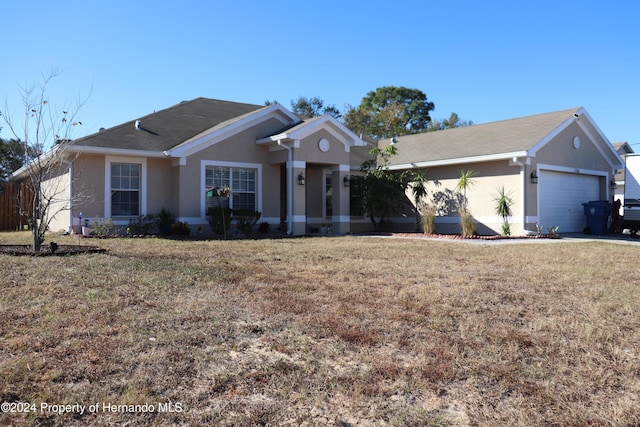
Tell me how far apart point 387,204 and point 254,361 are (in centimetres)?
1486

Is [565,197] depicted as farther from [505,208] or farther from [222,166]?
[222,166]

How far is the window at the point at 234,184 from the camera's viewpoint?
50.8ft

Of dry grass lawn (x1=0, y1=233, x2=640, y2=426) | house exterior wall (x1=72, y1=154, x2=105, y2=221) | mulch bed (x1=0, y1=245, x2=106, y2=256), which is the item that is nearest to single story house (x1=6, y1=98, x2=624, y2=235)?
house exterior wall (x1=72, y1=154, x2=105, y2=221)

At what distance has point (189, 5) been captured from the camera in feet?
43.7

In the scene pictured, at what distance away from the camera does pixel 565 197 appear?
18.0 meters

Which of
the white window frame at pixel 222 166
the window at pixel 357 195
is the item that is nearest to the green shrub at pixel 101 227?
the white window frame at pixel 222 166

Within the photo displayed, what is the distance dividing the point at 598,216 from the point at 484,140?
4.93 m

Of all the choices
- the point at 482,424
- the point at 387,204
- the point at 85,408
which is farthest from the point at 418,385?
the point at 387,204

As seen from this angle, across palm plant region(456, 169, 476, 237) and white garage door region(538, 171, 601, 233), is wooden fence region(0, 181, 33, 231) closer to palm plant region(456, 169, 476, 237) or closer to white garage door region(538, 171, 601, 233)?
palm plant region(456, 169, 476, 237)

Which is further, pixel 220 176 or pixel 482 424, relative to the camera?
pixel 220 176

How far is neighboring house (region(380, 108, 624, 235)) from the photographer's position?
636 inches

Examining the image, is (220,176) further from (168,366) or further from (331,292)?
(168,366)

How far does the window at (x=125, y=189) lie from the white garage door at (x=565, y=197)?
1341 cm

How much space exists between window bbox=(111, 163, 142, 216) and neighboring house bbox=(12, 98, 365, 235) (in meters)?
0.03
